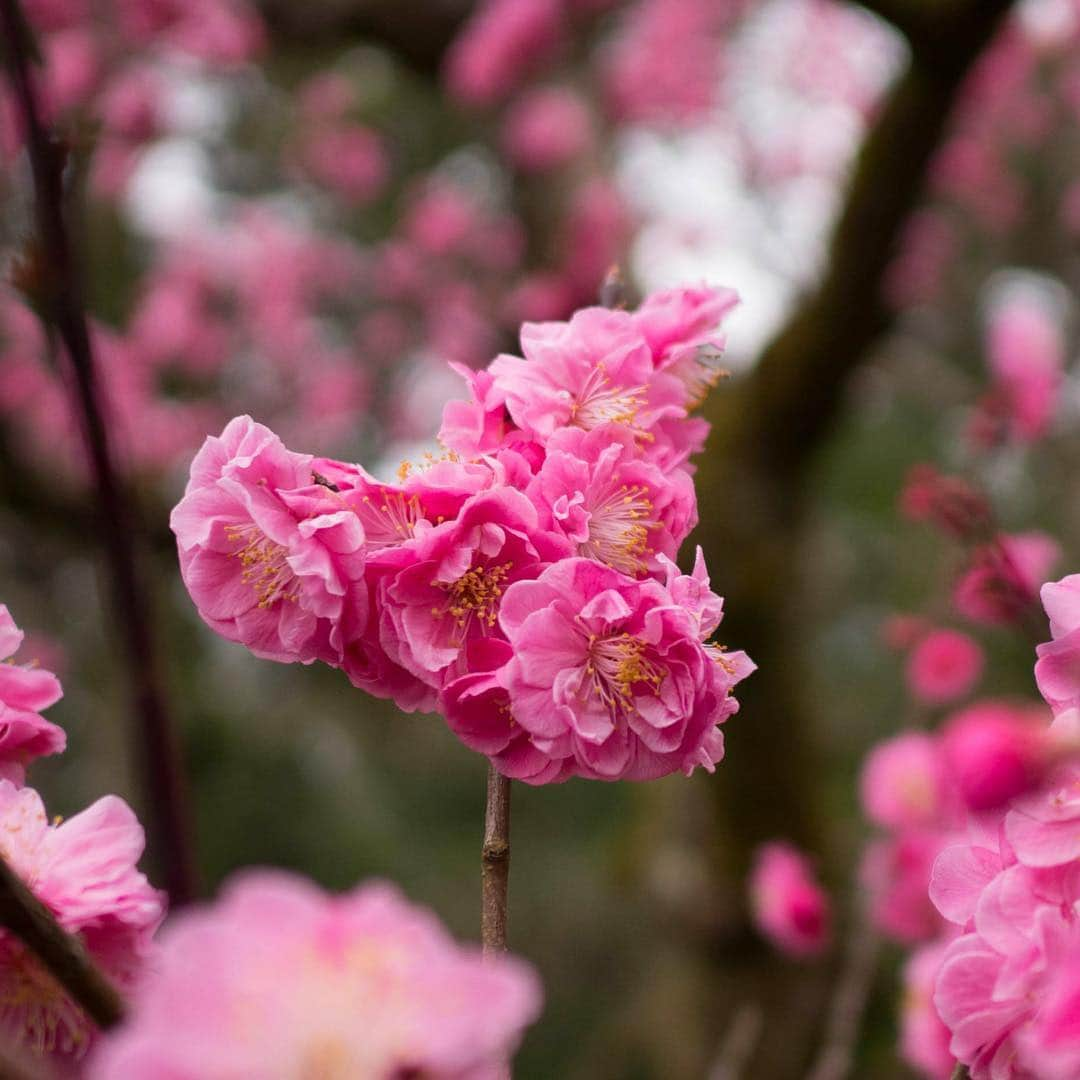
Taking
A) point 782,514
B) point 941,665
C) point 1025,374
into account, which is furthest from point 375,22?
point 941,665

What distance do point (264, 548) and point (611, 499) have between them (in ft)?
0.61

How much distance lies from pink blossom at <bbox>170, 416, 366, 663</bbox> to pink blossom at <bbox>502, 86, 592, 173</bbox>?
9.96 ft

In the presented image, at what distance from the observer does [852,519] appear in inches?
257

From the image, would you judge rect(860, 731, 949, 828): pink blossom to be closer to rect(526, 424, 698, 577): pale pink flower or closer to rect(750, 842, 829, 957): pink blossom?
rect(750, 842, 829, 957): pink blossom

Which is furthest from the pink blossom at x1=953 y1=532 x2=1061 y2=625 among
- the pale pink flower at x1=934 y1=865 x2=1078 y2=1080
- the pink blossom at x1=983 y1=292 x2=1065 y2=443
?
the pink blossom at x1=983 y1=292 x2=1065 y2=443

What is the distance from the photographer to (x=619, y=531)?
629mm

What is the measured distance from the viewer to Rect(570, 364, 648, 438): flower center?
0.67 m

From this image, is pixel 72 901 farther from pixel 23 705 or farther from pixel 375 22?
pixel 375 22

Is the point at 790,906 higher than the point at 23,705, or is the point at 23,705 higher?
the point at 23,705

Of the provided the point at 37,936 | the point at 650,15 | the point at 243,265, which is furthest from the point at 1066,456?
the point at 243,265

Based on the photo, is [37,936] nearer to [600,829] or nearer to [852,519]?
[600,829]

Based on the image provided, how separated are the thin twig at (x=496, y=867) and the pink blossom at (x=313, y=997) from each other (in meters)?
0.17

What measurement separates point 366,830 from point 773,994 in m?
3.03

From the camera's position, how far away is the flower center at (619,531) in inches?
24.7
